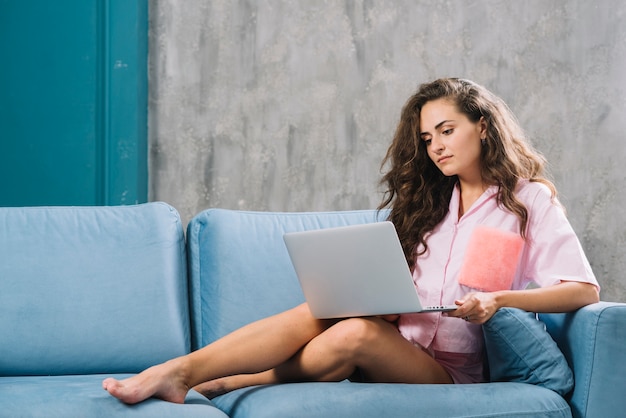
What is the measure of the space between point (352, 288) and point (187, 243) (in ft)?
2.31

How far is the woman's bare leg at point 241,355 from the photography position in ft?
5.47

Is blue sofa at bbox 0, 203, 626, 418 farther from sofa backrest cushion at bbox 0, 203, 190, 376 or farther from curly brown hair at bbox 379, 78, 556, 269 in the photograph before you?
curly brown hair at bbox 379, 78, 556, 269

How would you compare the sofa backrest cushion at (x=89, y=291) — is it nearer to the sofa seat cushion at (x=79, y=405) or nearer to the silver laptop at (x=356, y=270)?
the sofa seat cushion at (x=79, y=405)

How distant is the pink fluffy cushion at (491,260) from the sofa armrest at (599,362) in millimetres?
211

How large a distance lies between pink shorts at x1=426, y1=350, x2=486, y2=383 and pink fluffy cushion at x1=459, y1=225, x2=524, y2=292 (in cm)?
17

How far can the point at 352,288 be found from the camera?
1695 millimetres

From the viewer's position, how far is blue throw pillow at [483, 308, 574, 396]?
1725mm

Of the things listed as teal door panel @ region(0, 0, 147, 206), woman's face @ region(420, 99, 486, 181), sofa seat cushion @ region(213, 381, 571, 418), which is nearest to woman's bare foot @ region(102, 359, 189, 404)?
sofa seat cushion @ region(213, 381, 571, 418)

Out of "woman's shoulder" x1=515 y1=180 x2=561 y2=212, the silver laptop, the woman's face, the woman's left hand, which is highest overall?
the woman's face

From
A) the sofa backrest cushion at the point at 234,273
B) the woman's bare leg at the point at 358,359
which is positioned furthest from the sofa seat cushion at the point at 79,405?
the sofa backrest cushion at the point at 234,273

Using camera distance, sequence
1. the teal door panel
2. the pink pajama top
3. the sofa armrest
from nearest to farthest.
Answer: the sofa armrest → the pink pajama top → the teal door panel

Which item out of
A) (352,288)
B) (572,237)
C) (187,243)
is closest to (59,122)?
(187,243)

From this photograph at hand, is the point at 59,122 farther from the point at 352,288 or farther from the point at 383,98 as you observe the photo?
the point at 352,288

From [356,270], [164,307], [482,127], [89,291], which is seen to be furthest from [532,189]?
[89,291]
